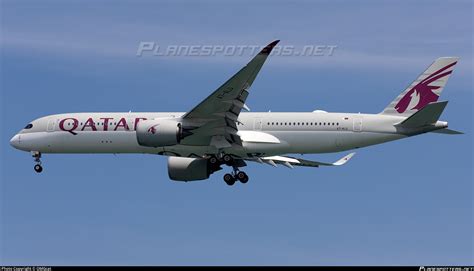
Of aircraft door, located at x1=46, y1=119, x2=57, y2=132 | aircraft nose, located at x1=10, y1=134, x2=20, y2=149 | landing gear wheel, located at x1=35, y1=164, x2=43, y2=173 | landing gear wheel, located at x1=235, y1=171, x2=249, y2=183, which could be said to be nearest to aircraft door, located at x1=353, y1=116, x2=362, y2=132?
landing gear wheel, located at x1=235, y1=171, x2=249, y2=183

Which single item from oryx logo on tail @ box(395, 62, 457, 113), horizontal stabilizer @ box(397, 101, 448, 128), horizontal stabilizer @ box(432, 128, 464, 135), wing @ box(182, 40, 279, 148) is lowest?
horizontal stabilizer @ box(432, 128, 464, 135)

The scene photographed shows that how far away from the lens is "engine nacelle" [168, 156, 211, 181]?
196 feet

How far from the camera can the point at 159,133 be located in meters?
54.2

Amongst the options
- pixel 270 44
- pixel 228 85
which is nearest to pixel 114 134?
pixel 228 85

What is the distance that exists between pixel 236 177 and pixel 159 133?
5.90 meters

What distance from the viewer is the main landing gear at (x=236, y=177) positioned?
5769cm

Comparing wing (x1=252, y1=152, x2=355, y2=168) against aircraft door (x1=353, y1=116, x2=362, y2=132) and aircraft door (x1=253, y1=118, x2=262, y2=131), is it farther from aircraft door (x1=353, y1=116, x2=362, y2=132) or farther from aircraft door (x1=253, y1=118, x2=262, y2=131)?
aircraft door (x1=353, y1=116, x2=362, y2=132)

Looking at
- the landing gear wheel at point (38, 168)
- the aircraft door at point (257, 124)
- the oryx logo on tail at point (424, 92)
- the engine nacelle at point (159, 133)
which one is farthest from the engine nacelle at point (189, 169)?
the oryx logo on tail at point (424, 92)

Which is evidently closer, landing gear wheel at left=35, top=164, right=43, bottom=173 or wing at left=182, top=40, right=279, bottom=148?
wing at left=182, top=40, right=279, bottom=148

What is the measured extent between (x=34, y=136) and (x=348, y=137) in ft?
60.7

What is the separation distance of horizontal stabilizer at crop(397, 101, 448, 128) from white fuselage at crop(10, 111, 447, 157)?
0.51 metres

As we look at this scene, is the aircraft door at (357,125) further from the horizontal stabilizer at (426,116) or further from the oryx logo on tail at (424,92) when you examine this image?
the oryx logo on tail at (424,92)

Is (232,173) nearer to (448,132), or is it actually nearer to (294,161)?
(294,161)

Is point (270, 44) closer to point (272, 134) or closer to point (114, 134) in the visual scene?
point (272, 134)
